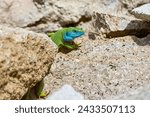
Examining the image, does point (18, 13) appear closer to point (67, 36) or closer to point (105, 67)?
point (67, 36)

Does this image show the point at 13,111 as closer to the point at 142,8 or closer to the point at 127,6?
the point at 142,8

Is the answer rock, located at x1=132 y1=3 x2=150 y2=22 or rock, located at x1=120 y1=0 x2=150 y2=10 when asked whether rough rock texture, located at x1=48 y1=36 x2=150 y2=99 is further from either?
rock, located at x1=120 y1=0 x2=150 y2=10

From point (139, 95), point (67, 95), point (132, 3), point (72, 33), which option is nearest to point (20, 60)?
point (67, 95)

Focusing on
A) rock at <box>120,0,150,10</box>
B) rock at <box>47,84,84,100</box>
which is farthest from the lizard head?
rock at <box>47,84,84,100</box>

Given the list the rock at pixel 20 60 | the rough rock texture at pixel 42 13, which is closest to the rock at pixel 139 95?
the rock at pixel 20 60

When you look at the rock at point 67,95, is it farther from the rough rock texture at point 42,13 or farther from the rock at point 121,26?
the rough rock texture at point 42,13
